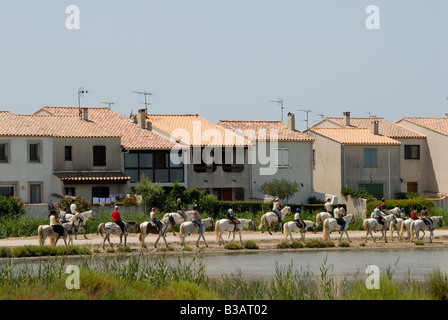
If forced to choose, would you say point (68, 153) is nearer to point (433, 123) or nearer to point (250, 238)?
point (250, 238)

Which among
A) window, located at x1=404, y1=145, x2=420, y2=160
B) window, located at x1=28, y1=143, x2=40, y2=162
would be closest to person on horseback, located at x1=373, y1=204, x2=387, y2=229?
window, located at x1=28, y1=143, x2=40, y2=162

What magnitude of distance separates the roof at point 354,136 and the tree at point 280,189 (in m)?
6.33

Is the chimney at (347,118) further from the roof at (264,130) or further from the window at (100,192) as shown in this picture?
the window at (100,192)

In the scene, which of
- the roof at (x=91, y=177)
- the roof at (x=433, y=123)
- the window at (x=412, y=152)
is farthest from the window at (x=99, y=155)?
the roof at (x=433, y=123)

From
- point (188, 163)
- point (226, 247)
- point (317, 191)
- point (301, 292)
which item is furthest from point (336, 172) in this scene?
point (301, 292)

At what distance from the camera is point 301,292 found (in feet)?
70.2

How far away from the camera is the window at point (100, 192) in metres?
55.6

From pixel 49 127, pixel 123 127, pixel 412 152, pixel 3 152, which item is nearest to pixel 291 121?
pixel 412 152

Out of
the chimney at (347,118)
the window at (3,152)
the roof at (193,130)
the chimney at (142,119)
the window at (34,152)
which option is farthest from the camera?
the chimney at (347,118)

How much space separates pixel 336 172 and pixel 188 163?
38.4ft
